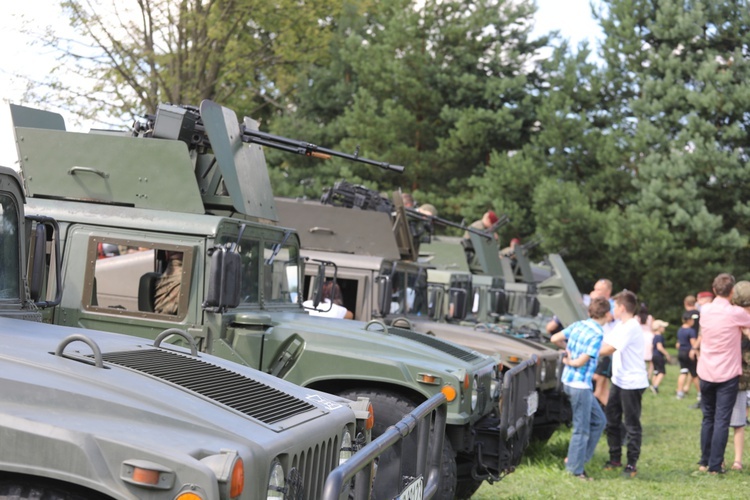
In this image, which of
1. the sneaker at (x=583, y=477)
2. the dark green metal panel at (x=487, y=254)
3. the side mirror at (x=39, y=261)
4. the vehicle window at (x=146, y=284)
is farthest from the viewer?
the dark green metal panel at (x=487, y=254)

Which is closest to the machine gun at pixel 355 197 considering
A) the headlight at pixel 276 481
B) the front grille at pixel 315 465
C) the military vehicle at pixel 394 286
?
the military vehicle at pixel 394 286

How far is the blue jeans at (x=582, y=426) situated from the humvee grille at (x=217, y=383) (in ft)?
17.0

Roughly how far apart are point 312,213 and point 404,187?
18653 mm

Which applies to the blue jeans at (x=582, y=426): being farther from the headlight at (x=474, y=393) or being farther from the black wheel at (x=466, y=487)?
the headlight at (x=474, y=393)

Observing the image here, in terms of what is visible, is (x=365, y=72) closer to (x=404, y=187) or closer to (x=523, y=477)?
(x=404, y=187)

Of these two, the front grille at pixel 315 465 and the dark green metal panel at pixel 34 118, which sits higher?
the dark green metal panel at pixel 34 118

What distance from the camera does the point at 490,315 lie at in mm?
14414

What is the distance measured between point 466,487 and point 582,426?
5.48 feet

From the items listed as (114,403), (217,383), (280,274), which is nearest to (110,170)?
(280,274)

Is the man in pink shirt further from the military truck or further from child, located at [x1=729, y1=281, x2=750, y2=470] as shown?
the military truck

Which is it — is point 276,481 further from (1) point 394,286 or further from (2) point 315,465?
(1) point 394,286

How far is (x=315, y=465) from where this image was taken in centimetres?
402

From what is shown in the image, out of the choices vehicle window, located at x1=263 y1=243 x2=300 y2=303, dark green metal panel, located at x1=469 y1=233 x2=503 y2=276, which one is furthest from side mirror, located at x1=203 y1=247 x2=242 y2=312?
dark green metal panel, located at x1=469 y1=233 x2=503 y2=276

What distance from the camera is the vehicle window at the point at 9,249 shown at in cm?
464
